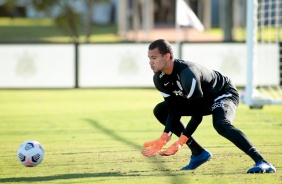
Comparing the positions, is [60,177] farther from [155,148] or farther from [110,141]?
[110,141]

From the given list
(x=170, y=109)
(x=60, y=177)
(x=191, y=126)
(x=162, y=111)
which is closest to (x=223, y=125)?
(x=191, y=126)

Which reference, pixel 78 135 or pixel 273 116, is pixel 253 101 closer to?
pixel 273 116

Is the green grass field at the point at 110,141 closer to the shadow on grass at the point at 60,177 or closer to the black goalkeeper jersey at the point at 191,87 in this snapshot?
the shadow on grass at the point at 60,177

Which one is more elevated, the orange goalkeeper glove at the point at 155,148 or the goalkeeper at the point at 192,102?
the goalkeeper at the point at 192,102

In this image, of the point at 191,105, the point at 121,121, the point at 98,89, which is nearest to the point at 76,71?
the point at 98,89

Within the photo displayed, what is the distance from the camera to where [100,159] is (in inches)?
413

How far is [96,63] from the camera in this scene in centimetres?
2341

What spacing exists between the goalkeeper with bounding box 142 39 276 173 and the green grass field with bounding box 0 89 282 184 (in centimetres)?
26

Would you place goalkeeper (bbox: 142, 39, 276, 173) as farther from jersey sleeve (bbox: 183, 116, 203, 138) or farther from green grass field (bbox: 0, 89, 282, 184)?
green grass field (bbox: 0, 89, 282, 184)

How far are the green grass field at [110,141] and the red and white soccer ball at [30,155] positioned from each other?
11cm

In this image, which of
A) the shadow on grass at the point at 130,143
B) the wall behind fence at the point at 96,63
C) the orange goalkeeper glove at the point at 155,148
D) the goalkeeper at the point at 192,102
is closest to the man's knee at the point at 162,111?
the goalkeeper at the point at 192,102

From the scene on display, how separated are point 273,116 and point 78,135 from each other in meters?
4.71

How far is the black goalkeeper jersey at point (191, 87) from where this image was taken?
29.0 feet

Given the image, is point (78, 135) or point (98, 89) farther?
point (98, 89)
